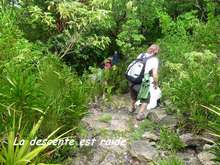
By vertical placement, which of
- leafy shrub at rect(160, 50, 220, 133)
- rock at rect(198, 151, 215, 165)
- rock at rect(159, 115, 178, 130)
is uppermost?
leafy shrub at rect(160, 50, 220, 133)

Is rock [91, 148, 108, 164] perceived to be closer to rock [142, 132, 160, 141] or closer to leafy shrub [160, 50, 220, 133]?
rock [142, 132, 160, 141]

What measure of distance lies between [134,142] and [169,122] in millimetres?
985

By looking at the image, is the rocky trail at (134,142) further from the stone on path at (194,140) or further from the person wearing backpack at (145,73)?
the person wearing backpack at (145,73)

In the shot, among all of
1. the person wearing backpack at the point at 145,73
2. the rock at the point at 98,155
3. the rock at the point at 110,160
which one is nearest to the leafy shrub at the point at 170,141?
the rock at the point at 110,160

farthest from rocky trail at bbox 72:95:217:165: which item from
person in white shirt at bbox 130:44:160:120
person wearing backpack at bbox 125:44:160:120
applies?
person wearing backpack at bbox 125:44:160:120

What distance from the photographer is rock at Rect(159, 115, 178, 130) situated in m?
8.94

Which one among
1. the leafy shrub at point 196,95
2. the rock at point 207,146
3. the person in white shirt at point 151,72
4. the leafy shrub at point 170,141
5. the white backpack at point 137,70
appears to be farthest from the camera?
the white backpack at point 137,70

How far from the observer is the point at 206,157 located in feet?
24.7

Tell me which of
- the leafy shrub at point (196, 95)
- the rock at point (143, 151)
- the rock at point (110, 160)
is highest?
the leafy shrub at point (196, 95)

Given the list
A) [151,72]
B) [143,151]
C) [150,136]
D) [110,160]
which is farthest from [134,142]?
[151,72]

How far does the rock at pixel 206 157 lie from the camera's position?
7396 millimetres

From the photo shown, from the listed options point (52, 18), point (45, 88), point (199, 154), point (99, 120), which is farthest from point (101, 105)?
point (199, 154)

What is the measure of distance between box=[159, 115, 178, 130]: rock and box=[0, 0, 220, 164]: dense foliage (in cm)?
16

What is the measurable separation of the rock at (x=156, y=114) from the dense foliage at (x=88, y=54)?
402 millimetres
